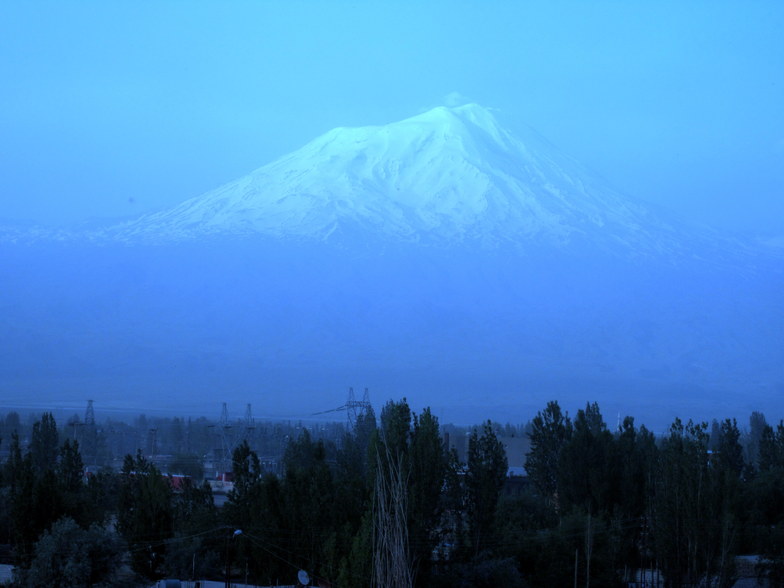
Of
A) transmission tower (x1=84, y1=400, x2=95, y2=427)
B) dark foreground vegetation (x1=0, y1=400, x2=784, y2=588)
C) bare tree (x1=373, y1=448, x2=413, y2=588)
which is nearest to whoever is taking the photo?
bare tree (x1=373, y1=448, x2=413, y2=588)

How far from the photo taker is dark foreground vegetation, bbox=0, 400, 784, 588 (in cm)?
2302

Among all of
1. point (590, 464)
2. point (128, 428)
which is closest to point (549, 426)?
point (590, 464)

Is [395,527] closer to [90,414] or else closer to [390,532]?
[390,532]

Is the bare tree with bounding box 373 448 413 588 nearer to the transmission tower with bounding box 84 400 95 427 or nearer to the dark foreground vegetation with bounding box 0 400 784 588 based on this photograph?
the dark foreground vegetation with bounding box 0 400 784 588

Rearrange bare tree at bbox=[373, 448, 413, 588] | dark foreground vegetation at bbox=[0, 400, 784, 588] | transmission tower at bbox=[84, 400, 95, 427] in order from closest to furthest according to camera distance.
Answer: bare tree at bbox=[373, 448, 413, 588] → dark foreground vegetation at bbox=[0, 400, 784, 588] → transmission tower at bbox=[84, 400, 95, 427]

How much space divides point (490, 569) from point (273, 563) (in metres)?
4.87

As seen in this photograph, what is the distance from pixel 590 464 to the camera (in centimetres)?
3403

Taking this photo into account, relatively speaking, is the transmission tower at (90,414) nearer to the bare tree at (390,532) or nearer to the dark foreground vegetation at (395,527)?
the dark foreground vegetation at (395,527)

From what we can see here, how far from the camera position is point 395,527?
75.6 feet

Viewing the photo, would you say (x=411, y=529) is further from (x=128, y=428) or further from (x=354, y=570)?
(x=128, y=428)

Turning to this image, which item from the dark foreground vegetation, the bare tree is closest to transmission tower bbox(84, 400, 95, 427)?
the dark foreground vegetation

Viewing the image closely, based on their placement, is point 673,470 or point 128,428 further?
point 128,428

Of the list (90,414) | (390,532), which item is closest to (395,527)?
(390,532)

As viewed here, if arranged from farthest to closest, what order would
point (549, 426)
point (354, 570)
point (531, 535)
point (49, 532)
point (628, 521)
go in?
point (549, 426) → point (628, 521) → point (531, 535) → point (49, 532) → point (354, 570)
